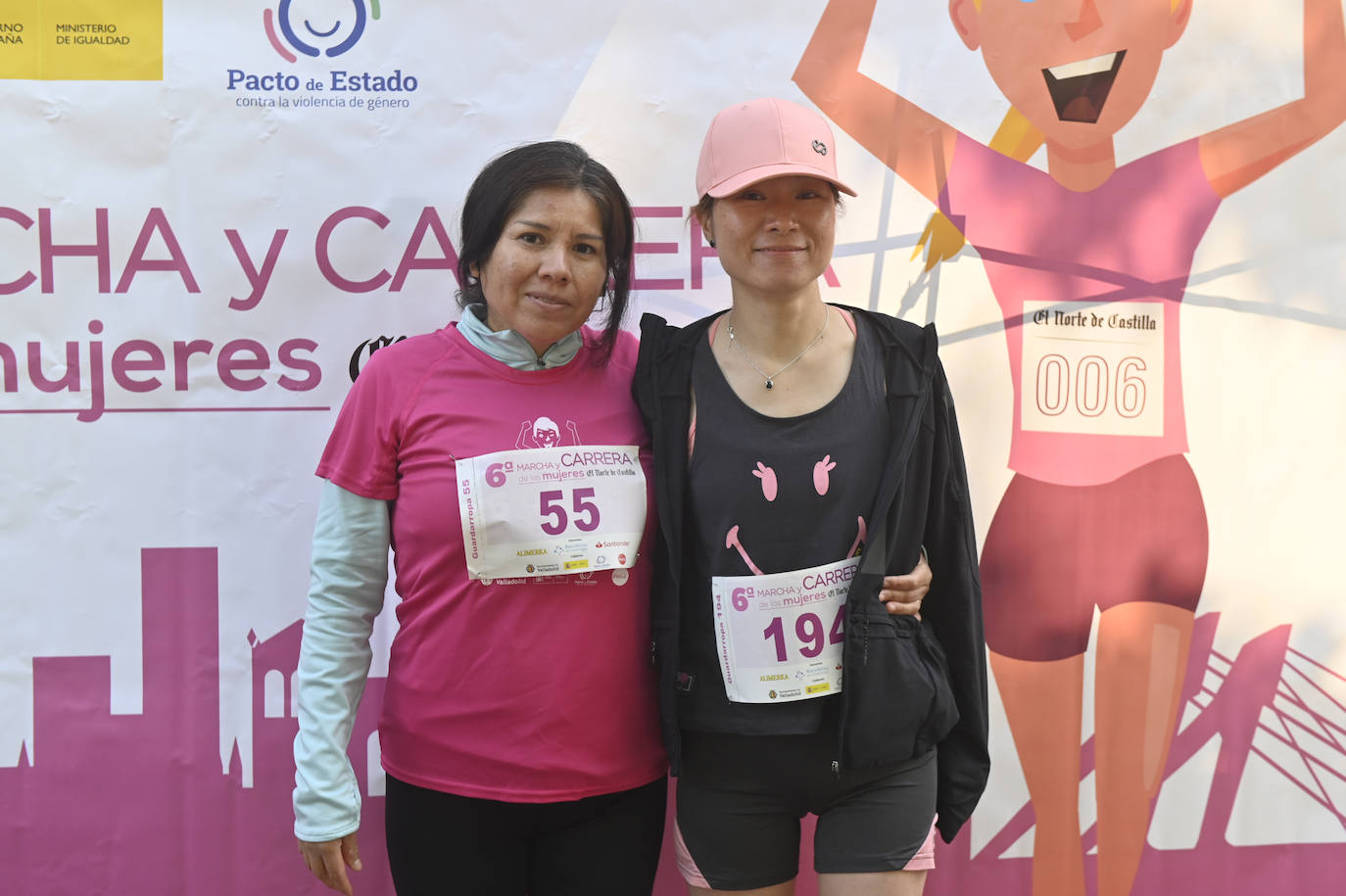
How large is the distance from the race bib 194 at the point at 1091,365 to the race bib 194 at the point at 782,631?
3.68 feet

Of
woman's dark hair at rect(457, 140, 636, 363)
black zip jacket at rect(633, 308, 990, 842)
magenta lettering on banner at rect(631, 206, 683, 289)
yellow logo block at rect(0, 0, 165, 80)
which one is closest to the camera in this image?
black zip jacket at rect(633, 308, 990, 842)

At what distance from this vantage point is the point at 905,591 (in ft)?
5.77

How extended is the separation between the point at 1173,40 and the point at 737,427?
5.79ft

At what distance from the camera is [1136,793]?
2645mm

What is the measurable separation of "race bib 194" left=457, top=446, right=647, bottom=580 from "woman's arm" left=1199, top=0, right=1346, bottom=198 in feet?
6.22

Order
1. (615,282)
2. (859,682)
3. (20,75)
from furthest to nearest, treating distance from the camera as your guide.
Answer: (20,75), (615,282), (859,682)

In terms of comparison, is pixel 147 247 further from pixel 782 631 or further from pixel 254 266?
pixel 782 631

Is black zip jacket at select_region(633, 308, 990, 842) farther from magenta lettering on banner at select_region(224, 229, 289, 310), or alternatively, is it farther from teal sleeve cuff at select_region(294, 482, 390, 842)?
magenta lettering on banner at select_region(224, 229, 289, 310)

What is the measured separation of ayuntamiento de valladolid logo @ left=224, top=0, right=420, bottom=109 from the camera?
2.42m

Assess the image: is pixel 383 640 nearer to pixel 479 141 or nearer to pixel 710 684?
pixel 710 684

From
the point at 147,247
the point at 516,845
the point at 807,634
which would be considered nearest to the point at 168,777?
the point at 516,845

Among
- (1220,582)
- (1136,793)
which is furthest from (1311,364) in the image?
(1136,793)

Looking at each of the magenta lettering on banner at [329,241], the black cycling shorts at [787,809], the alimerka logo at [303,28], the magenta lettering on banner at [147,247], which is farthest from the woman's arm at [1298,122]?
the magenta lettering on banner at [147,247]

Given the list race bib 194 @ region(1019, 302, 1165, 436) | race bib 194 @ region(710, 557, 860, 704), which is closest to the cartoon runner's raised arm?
race bib 194 @ region(1019, 302, 1165, 436)
